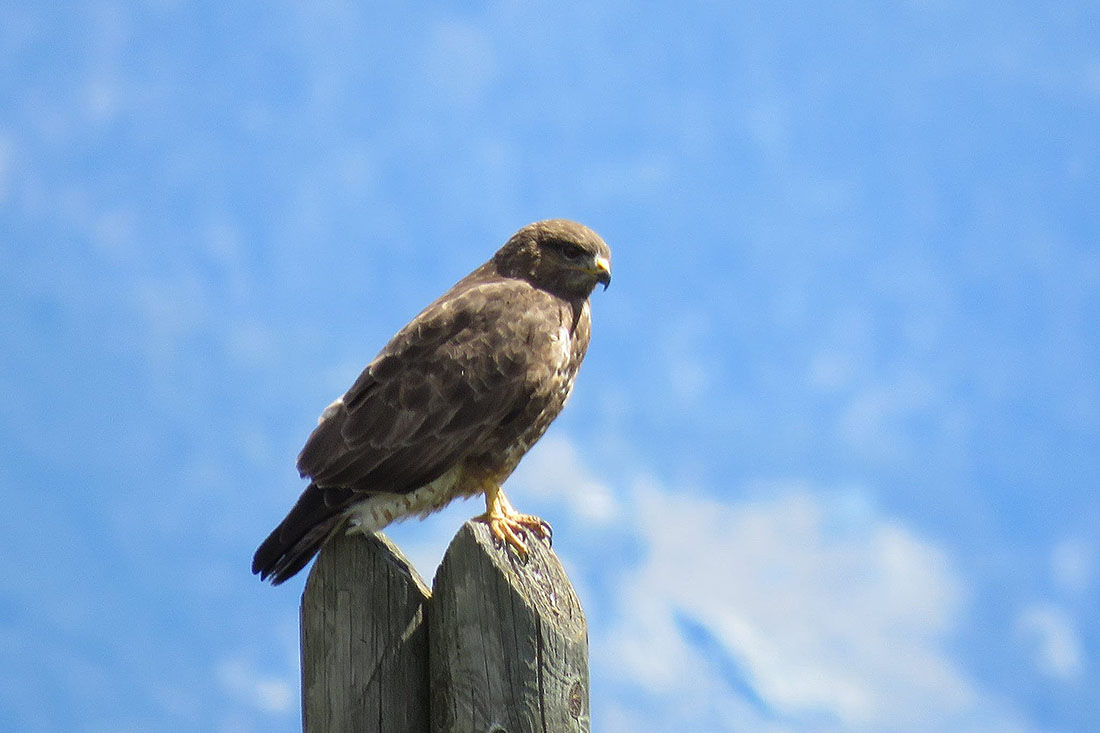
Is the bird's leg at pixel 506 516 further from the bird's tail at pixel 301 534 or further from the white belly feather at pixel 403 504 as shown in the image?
the bird's tail at pixel 301 534

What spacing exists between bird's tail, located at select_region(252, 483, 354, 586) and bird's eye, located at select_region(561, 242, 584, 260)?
1.46 meters

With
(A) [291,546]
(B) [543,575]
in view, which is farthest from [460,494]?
(B) [543,575]

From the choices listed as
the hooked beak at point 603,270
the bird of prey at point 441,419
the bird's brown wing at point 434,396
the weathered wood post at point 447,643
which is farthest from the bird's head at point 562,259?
the weathered wood post at point 447,643

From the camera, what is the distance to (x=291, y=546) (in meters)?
3.53

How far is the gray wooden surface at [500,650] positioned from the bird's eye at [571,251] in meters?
1.91

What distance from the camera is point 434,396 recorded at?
3.97m

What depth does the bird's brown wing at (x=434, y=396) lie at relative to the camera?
380 cm

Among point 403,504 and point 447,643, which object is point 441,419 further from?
point 447,643

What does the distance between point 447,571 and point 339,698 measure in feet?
1.37

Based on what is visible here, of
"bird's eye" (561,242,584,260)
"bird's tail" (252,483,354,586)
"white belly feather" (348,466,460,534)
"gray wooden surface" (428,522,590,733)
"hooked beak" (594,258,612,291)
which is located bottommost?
"gray wooden surface" (428,522,590,733)

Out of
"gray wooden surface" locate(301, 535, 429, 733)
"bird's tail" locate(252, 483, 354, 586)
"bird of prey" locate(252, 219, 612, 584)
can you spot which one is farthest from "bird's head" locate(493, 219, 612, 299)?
"gray wooden surface" locate(301, 535, 429, 733)

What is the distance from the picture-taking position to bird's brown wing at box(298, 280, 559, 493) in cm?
380

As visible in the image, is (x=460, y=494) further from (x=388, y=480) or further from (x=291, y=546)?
(x=291, y=546)

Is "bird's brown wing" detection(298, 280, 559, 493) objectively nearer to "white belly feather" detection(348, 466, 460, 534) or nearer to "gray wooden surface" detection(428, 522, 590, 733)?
"white belly feather" detection(348, 466, 460, 534)
